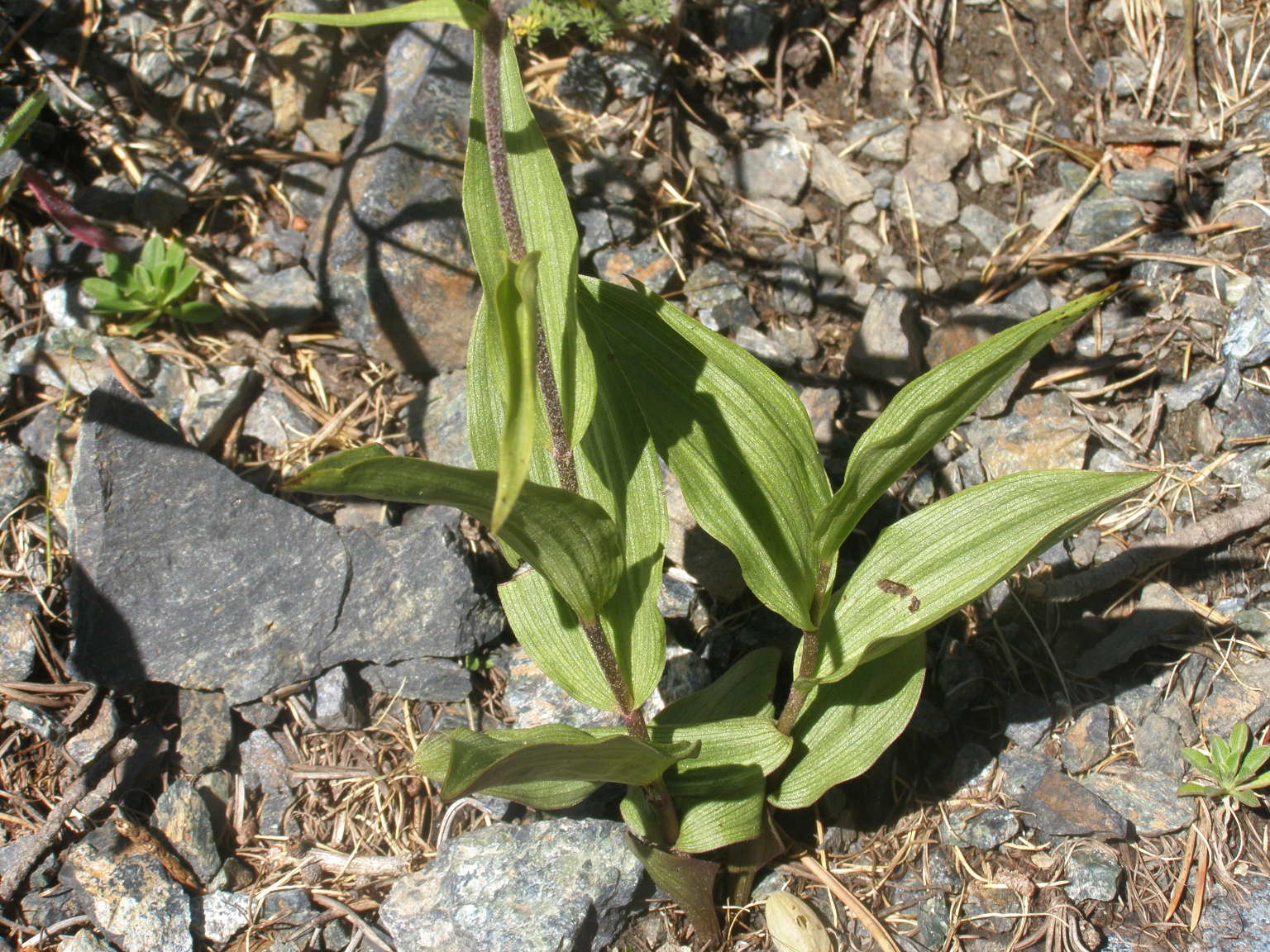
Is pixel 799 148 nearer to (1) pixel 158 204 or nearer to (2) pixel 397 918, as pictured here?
(1) pixel 158 204

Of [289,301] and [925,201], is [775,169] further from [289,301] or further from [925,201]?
[289,301]

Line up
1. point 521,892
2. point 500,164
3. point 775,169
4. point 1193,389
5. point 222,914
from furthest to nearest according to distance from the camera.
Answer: point 775,169 → point 1193,389 → point 222,914 → point 521,892 → point 500,164

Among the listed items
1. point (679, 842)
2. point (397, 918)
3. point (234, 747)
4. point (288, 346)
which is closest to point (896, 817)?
point (679, 842)

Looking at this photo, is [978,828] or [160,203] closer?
[978,828]

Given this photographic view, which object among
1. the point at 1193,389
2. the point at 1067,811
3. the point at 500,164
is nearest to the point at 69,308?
the point at 500,164

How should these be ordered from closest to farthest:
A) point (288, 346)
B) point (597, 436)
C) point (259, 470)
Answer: point (597, 436), point (259, 470), point (288, 346)

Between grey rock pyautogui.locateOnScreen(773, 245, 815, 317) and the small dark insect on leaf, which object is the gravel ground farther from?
the small dark insect on leaf

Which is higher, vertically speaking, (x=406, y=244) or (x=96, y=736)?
(x=406, y=244)
